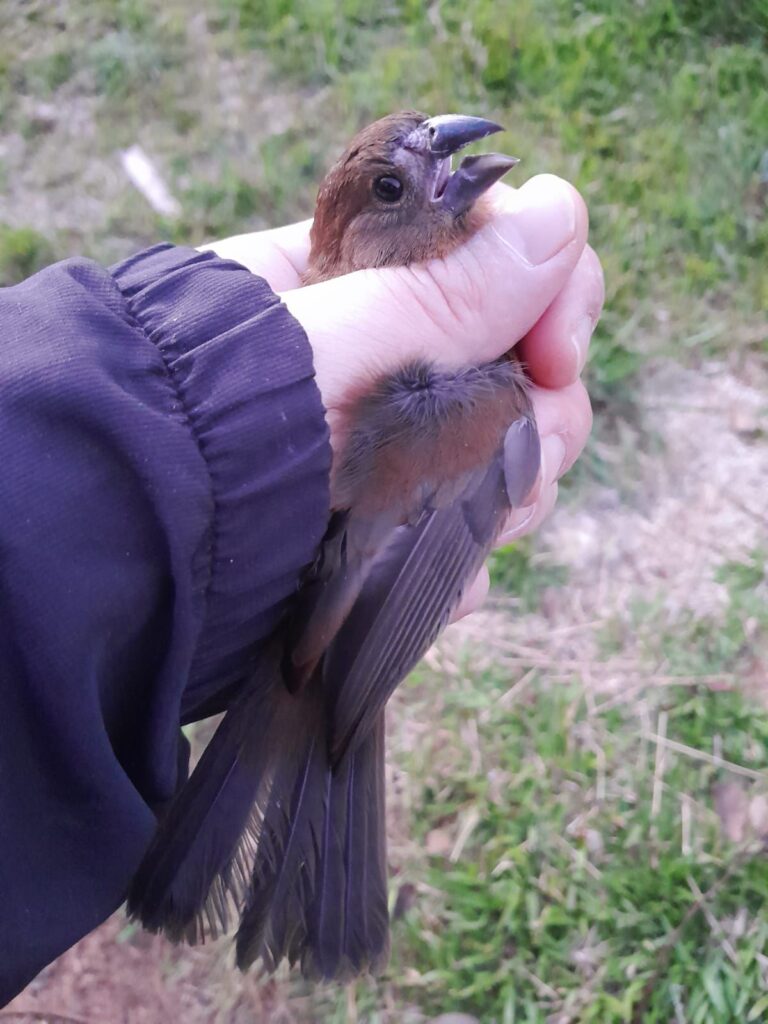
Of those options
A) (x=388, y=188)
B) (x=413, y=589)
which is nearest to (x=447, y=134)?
(x=388, y=188)

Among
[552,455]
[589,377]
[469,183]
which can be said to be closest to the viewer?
[469,183]

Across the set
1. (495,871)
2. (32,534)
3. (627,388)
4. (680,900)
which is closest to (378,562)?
(32,534)

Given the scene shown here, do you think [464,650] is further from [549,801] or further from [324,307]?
[324,307]

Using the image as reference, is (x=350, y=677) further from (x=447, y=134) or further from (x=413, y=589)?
(x=447, y=134)

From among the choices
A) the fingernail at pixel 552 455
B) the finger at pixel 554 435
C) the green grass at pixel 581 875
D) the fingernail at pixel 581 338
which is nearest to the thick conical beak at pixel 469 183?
the fingernail at pixel 581 338

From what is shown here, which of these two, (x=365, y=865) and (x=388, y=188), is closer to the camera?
(x=365, y=865)

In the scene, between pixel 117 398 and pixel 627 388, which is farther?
pixel 627 388
